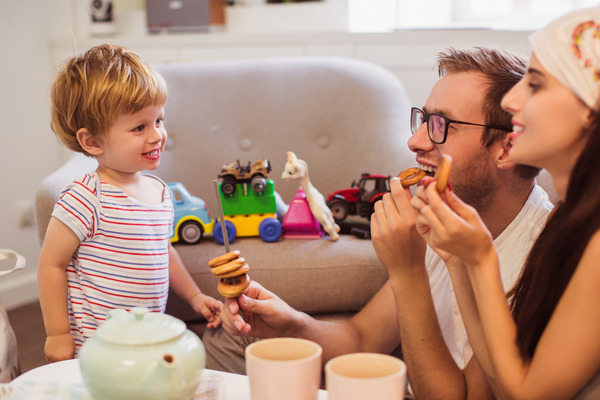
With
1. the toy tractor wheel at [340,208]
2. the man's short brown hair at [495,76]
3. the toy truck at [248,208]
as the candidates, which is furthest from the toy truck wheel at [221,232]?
the man's short brown hair at [495,76]

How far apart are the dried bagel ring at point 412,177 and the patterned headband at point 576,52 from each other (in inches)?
19.7

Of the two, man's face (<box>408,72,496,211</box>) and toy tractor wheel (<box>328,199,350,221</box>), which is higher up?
man's face (<box>408,72,496,211</box>)

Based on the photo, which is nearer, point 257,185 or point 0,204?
point 257,185

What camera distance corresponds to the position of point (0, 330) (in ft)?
4.08

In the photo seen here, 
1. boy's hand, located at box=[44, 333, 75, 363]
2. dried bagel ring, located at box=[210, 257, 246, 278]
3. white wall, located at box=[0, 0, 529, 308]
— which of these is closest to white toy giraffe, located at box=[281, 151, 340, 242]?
boy's hand, located at box=[44, 333, 75, 363]

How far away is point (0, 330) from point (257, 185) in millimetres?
917

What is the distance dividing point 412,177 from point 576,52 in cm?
58

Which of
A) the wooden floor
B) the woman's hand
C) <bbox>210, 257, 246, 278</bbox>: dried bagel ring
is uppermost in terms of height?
the woman's hand

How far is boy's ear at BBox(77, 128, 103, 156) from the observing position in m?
1.52

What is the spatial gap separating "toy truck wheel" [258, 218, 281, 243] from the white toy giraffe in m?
0.12

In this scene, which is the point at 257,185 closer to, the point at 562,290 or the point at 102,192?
the point at 102,192

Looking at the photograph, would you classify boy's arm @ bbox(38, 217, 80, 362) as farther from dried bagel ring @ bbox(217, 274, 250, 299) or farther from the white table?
dried bagel ring @ bbox(217, 274, 250, 299)

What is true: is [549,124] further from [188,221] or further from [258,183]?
[188,221]

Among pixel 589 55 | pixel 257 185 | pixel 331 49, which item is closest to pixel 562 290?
pixel 589 55
